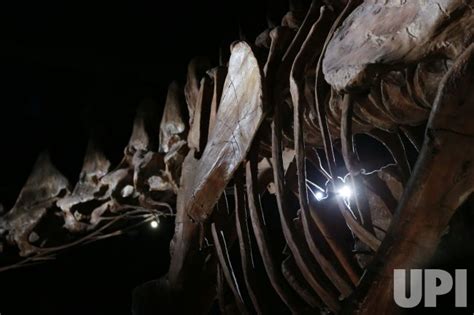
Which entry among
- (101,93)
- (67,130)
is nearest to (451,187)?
(101,93)

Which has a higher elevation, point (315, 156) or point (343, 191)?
point (315, 156)

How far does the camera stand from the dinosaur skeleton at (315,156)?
49.5 inches

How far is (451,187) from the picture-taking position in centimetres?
125

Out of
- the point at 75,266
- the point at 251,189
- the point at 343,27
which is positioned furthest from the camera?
the point at 75,266

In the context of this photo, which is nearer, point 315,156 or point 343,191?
point 343,191

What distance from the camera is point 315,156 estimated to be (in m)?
2.43

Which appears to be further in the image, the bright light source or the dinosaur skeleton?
the bright light source

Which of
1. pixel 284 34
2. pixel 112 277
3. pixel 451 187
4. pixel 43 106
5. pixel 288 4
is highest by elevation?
pixel 43 106

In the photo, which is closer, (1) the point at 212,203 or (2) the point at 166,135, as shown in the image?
(1) the point at 212,203

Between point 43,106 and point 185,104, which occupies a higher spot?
point 43,106

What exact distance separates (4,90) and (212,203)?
372 centimetres

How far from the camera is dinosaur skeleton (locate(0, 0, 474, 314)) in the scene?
4.13 feet

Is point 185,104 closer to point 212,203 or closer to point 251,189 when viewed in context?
point 212,203

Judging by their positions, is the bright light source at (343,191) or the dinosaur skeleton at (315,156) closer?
the dinosaur skeleton at (315,156)
